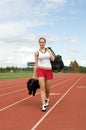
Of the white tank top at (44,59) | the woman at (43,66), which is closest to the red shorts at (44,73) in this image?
the woman at (43,66)

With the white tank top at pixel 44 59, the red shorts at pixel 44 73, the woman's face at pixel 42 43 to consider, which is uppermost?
the woman's face at pixel 42 43

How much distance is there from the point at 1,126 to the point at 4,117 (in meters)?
1.41

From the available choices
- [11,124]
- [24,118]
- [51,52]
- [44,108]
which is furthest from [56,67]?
[11,124]

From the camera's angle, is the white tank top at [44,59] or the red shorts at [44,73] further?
the red shorts at [44,73]

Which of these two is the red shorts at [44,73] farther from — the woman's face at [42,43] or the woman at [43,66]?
the woman's face at [42,43]

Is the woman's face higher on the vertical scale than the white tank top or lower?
higher

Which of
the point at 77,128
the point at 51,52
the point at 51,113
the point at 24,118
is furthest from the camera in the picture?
the point at 51,52

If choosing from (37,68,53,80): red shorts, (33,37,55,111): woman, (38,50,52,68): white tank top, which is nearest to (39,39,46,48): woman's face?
(33,37,55,111): woman

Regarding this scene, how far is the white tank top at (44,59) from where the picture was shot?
1201cm

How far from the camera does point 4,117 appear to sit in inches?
416

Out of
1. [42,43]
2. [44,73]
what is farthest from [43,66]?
[42,43]

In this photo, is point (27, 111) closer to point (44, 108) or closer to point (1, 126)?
point (44, 108)

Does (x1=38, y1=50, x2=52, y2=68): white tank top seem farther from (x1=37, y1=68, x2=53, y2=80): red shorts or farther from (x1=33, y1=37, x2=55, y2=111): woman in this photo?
(x1=37, y1=68, x2=53, y2=80): red shorts

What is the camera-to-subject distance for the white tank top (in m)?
12.0
